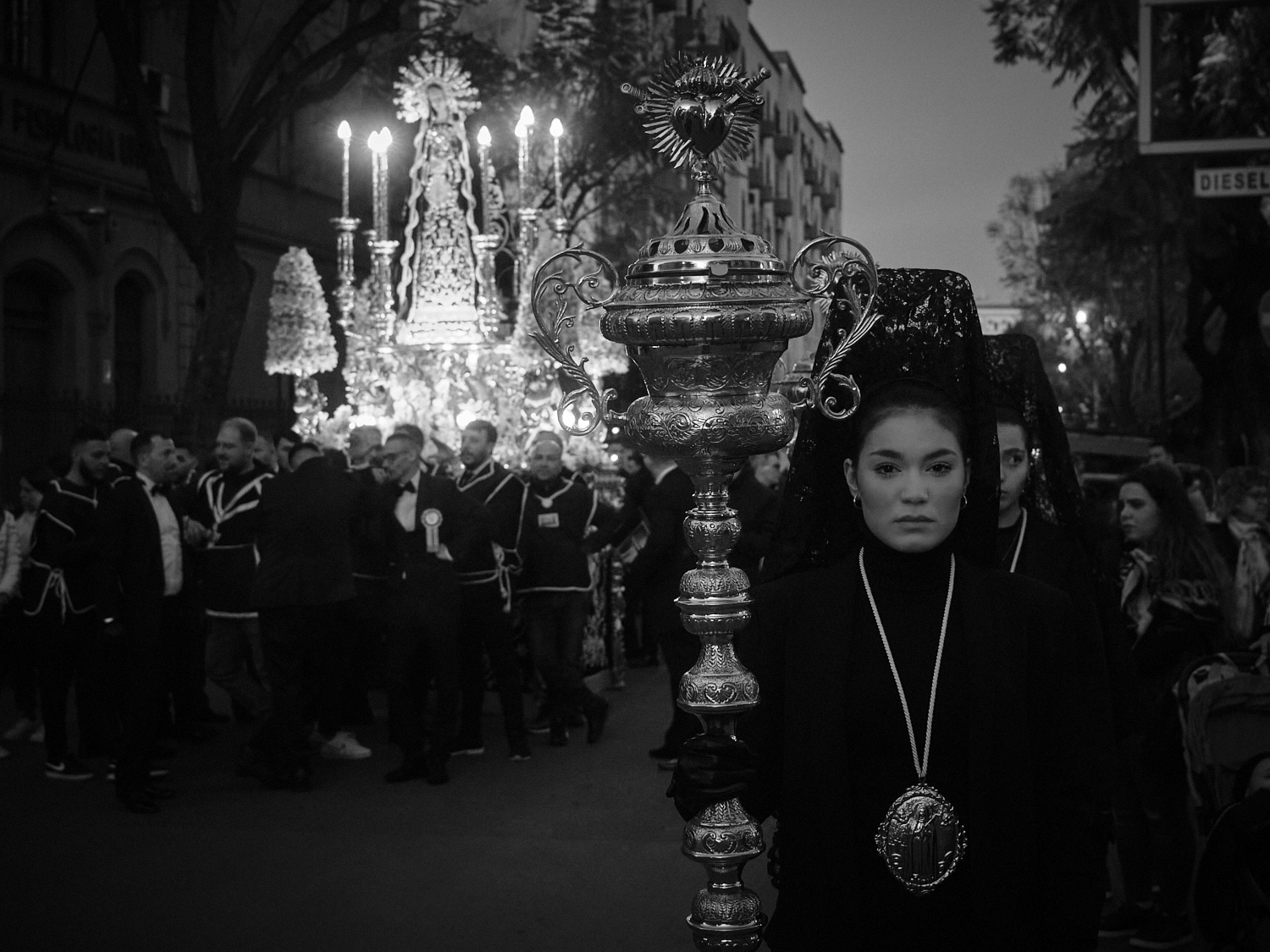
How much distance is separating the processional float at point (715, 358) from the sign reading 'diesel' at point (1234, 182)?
972 cm

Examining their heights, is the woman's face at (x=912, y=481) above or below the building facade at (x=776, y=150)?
below

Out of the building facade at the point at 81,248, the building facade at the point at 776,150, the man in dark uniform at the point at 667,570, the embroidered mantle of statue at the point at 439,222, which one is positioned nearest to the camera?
the man in dark uniform at the point at 667,570

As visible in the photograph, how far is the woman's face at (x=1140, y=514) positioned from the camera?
657 cm

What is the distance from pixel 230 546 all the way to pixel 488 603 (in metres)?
1.88

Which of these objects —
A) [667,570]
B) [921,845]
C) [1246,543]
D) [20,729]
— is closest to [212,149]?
[20,729]

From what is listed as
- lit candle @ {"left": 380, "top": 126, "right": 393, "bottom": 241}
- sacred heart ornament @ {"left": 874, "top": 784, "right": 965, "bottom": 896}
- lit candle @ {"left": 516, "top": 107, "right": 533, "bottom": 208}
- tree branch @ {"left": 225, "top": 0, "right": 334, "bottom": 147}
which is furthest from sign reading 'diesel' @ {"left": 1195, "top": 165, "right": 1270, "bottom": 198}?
sacred heart ornament @ {"left": 874, "top": 784, "right": 965, "bottom": 896}

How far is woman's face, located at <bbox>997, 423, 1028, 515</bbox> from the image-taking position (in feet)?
16.4

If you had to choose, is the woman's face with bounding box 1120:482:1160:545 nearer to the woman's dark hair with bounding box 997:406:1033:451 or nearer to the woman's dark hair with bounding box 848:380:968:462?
the woman's dark hair with bounding box 997:406:1033:451

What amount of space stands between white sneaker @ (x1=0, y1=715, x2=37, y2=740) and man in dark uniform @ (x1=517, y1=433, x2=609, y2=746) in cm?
350

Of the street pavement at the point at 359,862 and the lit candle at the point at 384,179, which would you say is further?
the lit candle at the point at 384,179

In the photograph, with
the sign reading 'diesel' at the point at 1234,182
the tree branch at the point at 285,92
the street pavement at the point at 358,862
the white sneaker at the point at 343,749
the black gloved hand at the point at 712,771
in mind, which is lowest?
the street pavement at the point at 358,862

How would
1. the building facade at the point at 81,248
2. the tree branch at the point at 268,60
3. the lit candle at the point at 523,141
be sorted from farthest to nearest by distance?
1. the building facade at the point at 81,248
2. the tree branch at the point at 268,60
3. the lit candle at the point at 523,141

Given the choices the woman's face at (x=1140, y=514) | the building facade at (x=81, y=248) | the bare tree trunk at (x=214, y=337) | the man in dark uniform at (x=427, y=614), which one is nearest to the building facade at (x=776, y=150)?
the building facade at (x=81, y=248)

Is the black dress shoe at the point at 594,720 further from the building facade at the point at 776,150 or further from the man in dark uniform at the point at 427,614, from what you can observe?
the building facade at the point at 776,150
